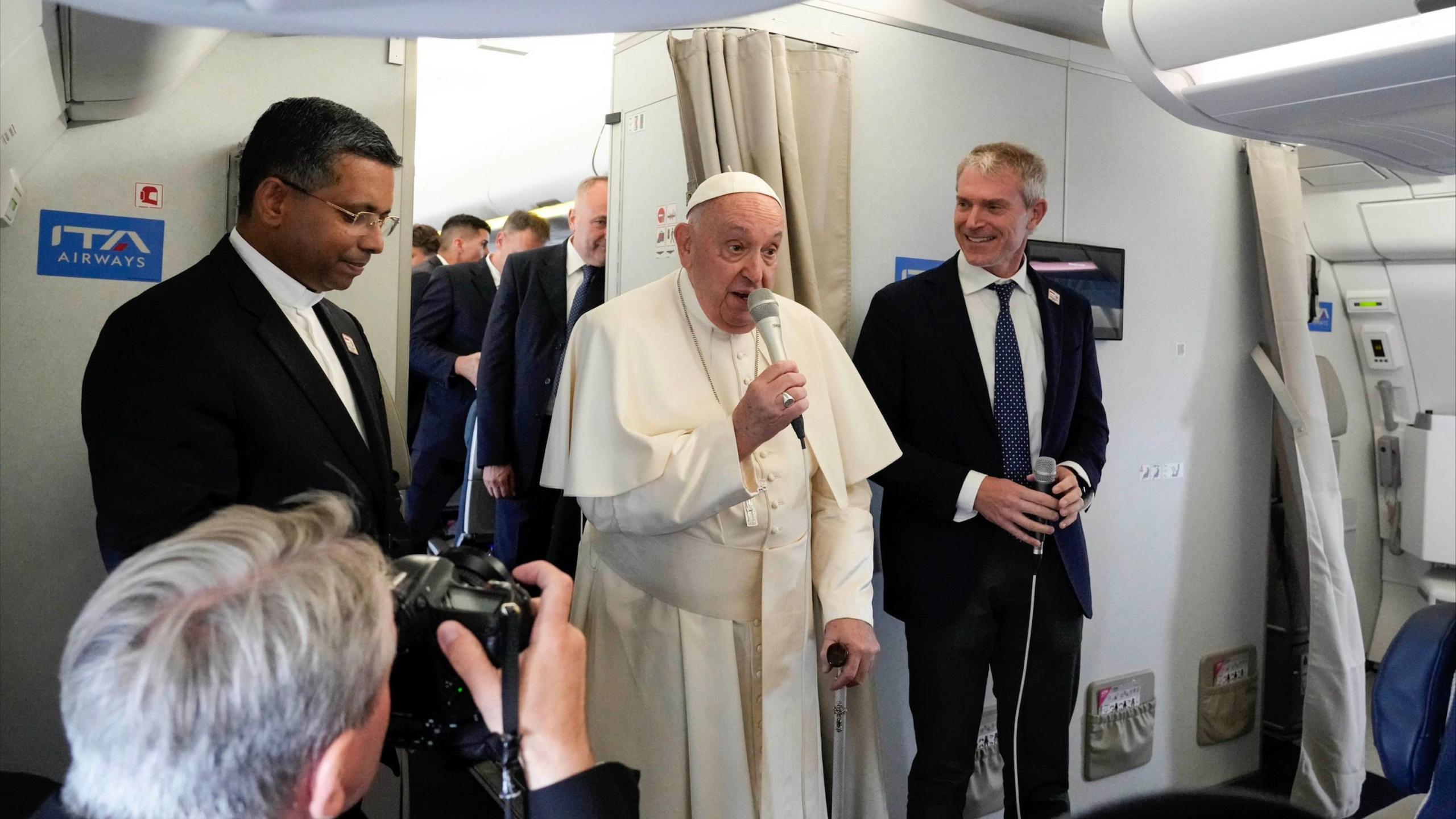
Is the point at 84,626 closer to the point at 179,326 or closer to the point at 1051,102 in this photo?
the point at 179,326

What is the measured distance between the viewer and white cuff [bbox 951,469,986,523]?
2832 millimetres

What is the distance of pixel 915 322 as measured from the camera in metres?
3.00

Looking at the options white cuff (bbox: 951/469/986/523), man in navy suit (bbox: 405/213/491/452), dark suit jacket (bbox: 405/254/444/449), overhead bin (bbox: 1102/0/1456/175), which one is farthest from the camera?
man in navy suit (bbox: 405/213/491/452)

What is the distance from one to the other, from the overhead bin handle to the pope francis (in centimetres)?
261

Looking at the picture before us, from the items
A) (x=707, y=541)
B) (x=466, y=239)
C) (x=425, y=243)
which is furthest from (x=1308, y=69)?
(x=425, y=243)

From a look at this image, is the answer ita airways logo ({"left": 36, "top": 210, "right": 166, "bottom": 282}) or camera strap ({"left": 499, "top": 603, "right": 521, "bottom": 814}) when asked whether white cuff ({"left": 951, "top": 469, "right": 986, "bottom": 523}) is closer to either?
camera strap ({"left": 499, "top": 603, "right": 521, "bottom": 814})

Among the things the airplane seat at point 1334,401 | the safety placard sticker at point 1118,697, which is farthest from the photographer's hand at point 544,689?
the airplane seat at point 1334,401

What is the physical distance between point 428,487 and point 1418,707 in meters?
4.26

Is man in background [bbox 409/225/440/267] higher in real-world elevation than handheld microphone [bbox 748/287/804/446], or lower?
higher

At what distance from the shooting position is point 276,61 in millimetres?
2783

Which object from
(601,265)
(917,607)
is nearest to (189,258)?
(601,265)

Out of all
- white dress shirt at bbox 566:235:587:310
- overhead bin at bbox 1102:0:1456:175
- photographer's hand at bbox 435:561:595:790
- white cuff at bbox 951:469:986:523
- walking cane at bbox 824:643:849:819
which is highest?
overhead bin at bbox 1102:0:1456:175

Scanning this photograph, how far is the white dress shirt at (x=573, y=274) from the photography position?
386cm

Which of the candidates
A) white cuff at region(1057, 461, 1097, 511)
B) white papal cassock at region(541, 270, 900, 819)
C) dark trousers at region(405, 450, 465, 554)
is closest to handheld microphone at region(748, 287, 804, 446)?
white papal cassock at region(541, 270, 900, 819)
